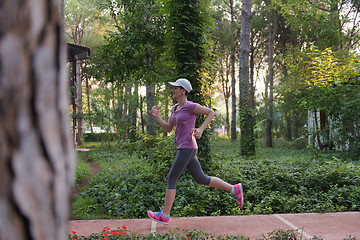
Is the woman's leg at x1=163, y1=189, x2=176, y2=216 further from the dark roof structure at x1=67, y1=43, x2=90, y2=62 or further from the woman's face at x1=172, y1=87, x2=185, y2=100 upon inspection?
the dark roof structure at x1=67, y1=43, x2=90, y2=62

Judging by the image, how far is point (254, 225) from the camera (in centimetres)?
414

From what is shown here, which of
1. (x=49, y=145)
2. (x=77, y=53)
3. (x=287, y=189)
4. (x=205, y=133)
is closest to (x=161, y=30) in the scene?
(x=205, y=133)

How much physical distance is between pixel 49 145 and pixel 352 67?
12.2m

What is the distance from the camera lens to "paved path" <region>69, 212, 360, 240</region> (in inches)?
153

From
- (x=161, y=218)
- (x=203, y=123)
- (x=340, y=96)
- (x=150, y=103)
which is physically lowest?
(x=161, y=218)

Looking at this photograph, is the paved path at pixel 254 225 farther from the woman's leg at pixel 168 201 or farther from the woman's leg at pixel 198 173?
the woman's leg at pixel 198 173

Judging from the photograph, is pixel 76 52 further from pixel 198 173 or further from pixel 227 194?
pixel 198 173

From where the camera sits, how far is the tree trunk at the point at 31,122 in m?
0.60

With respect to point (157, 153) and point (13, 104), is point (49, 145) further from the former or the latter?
point (157, 153)

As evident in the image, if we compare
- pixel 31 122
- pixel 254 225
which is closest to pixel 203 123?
pixel 254 225

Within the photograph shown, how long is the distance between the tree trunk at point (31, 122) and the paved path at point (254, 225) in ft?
11.2

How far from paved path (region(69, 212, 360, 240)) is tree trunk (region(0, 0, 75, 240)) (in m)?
3.42

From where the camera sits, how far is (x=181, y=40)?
24.3ft

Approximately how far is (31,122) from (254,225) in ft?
13.0
